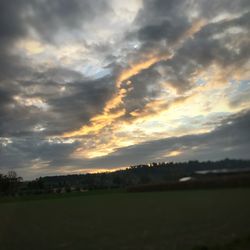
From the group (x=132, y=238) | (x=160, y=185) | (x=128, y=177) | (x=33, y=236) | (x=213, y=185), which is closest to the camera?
(x=132, y=238)

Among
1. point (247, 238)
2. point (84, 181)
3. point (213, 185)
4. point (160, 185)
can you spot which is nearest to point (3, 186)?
point (84, 181)

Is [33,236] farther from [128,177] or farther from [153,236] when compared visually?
[128,177]

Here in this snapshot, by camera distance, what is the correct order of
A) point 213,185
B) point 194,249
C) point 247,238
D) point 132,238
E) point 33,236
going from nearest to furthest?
point 194,249 → point 247,238 → point 132,238 → point 33,236 → point 213,185

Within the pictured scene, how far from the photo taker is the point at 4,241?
728 inches

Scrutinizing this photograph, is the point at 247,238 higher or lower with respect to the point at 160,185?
lower

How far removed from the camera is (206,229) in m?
17.1

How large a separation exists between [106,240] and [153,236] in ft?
6.03

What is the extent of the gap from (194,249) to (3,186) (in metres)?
140

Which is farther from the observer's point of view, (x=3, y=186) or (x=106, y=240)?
(x=3, y=186)

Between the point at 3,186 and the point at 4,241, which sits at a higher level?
the point at 3,186

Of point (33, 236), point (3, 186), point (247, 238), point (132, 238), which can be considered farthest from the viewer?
point (3, 186)

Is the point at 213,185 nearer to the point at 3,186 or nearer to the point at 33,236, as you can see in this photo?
the point at 33,236

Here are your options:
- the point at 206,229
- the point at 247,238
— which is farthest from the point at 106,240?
the point at 247,238

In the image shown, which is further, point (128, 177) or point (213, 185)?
point (128, 177)
